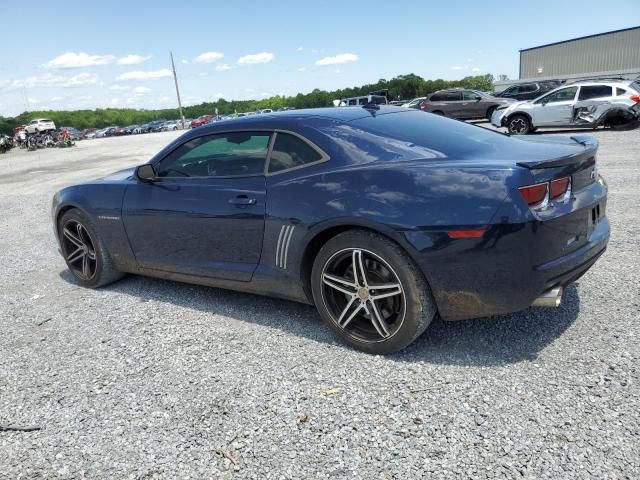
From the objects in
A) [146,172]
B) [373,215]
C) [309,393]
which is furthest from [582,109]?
[309,393]

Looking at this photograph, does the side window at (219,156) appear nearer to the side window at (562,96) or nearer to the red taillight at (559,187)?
the red taillight at (559,187)

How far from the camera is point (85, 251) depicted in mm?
4617

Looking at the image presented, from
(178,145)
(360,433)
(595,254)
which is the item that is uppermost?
(178,145)

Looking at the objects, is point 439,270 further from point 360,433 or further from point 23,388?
point 23,388

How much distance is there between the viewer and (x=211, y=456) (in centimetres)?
231

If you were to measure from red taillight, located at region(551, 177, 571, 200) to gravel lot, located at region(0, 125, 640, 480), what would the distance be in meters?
0.89

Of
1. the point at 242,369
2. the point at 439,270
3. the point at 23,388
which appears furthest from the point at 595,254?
the point at 23,388

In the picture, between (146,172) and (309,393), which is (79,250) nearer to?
(146,172)

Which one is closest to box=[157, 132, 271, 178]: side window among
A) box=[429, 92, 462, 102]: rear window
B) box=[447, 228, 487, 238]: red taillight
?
box=[447, 228, 487, 238]: red taillight

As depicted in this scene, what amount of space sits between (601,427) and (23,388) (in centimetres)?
307

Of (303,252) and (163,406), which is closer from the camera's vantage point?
(163,406)

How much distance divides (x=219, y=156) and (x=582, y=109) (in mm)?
Answer: 14221

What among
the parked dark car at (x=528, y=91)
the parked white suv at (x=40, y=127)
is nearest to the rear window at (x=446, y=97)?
the parked dark car at (x=528, y=91)

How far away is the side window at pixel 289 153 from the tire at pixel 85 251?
198 cm
